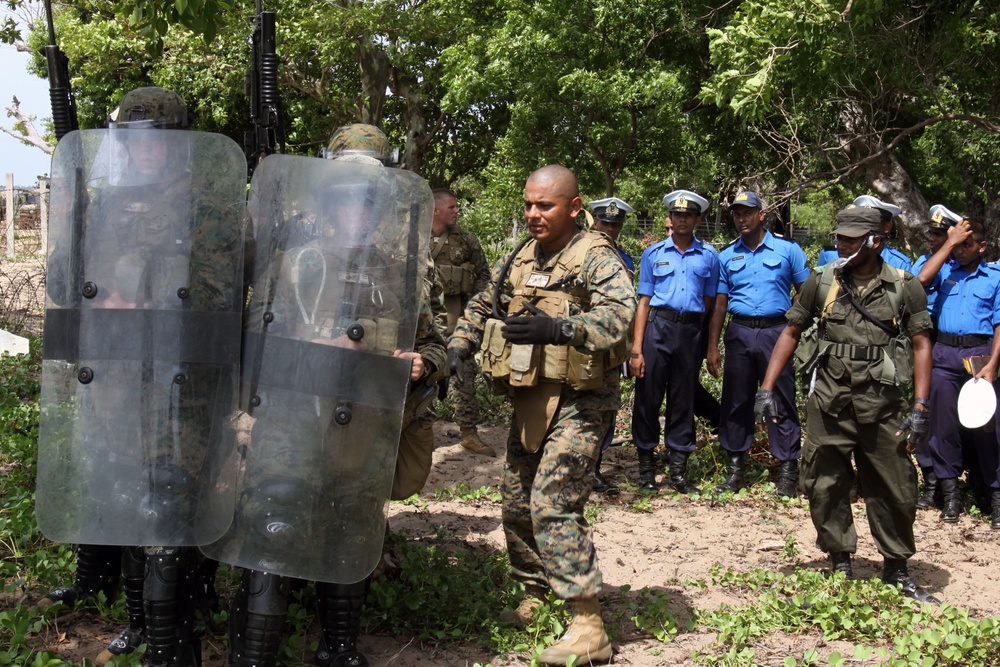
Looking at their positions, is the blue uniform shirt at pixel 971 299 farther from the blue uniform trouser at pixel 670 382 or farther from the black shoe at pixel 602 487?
the black shoe at pixel 602 487

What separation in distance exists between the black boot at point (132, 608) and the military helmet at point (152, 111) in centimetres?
156

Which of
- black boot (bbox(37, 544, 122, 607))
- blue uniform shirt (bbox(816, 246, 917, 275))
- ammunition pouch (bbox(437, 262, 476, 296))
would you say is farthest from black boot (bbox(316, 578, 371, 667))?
blue uniform shirt (bbox(816, 246, 917, 275))

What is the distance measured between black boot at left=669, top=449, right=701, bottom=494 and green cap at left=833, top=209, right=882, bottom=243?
2.53 m

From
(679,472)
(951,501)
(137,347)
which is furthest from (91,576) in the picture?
(951,501)

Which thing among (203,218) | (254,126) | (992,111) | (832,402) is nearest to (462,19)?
(992,111)

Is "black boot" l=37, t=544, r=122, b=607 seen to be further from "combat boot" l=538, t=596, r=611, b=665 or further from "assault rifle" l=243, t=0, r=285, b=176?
"assault rifle" l=243, t=0, r=285, b=176

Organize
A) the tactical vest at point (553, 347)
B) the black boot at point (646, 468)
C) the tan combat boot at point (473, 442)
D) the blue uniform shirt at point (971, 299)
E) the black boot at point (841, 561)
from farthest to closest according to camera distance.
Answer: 1. the tan combat boot at point (473, 442)
2. the black boot at point (646, 468)
3. the blue uniform shirt at point (971, 299)
4. the black boot at point (841, 561)
5. the tactical vest at point (553, 347)

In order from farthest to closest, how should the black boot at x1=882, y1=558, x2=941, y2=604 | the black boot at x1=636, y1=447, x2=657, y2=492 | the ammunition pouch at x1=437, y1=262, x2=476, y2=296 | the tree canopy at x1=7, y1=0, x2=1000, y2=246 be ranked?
the tree canopy at x1=7, y1=0, x2=1000, y2=246
the ammunition pouch at x1=437, y1=262, x2=476, y2=296
the black boot at x1=636, y1=447, x2=657, y2=492
the black boot at x1=882, y1=558, x2=941, y2=604

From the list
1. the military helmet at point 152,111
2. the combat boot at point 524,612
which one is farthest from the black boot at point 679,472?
the military helmet at point 152,111

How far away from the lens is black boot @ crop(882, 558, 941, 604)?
505 centimetres

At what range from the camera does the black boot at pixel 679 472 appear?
7035 millimetres

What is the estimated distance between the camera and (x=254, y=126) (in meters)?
5.29

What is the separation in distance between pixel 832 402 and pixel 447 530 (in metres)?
2.24

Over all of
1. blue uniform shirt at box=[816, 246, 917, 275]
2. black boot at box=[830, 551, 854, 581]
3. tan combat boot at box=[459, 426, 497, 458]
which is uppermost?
blue uniform shirt at box=[816, 246, 917, 275]
